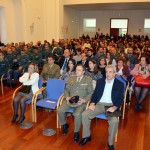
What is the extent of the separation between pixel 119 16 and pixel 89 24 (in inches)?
126

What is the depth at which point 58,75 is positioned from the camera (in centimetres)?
518

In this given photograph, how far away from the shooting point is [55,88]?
169 inches

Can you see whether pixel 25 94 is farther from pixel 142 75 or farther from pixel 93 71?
pixel 142 75

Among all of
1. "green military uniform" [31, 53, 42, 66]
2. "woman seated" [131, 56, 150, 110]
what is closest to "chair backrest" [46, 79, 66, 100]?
"woman seated" [131, 56, 150, 110]

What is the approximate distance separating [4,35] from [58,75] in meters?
7.86

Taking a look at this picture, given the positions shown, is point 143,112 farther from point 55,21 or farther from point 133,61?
point 55,21

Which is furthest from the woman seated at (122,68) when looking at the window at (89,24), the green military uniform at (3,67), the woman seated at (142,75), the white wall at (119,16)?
the window at (89,24)

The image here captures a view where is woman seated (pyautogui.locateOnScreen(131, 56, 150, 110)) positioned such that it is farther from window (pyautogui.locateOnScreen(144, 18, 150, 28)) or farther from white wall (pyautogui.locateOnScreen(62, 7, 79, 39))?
window (pyautogui.locateOnScreen(144, 18, 150, 28))

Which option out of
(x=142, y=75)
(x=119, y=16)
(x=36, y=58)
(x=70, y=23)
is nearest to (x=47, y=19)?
(x=70, y=23)

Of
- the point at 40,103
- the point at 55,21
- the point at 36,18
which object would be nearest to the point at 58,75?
the point at 40,103

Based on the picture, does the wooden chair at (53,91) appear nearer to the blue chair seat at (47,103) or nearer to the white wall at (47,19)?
the blue chair seat at (47,103)

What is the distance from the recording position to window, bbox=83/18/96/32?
21266 millimetres

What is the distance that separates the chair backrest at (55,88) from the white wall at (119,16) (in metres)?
17.4

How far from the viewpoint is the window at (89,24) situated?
21.3 meters
